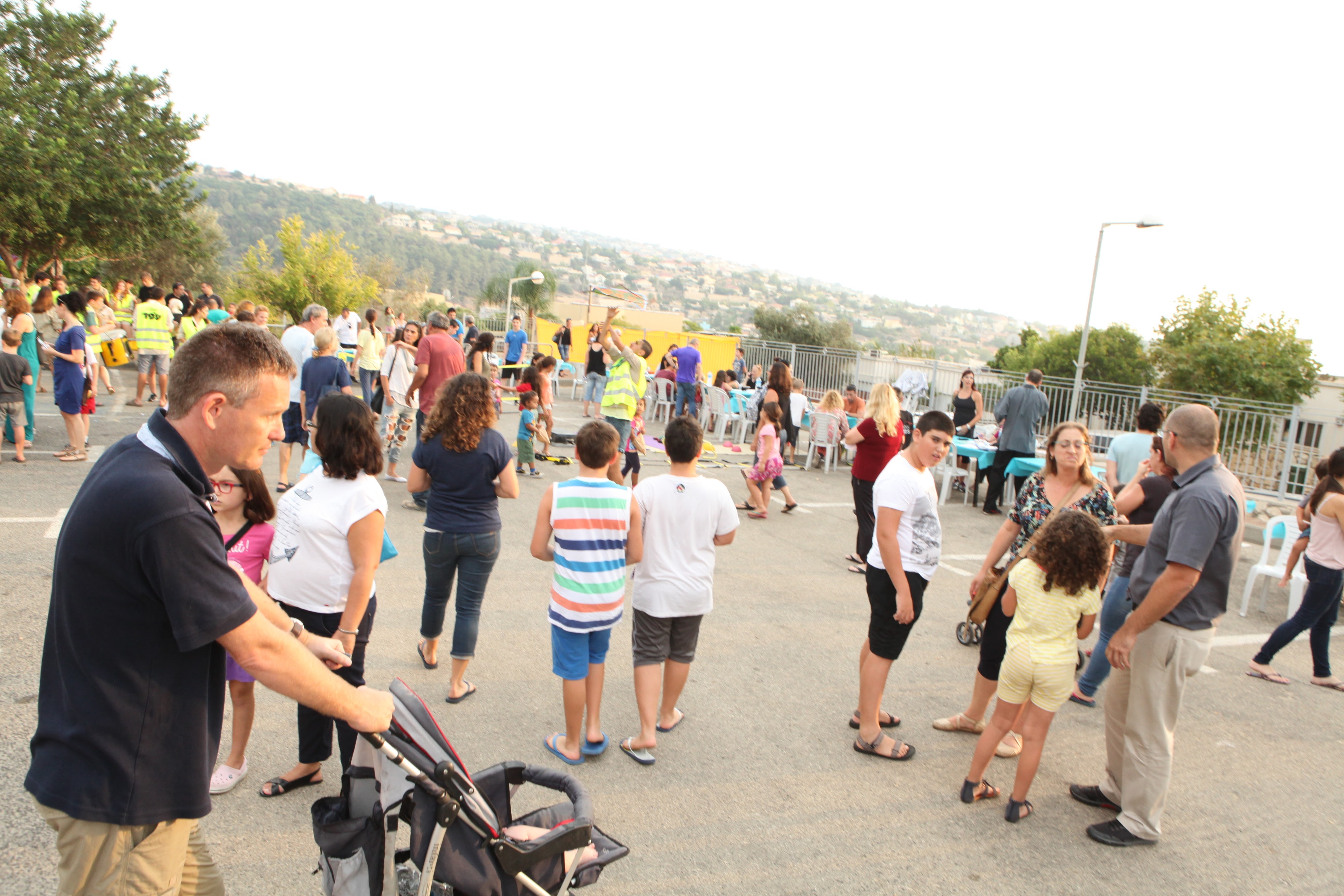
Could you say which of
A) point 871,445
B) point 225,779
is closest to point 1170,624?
point 871,445

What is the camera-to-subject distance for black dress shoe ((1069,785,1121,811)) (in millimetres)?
3867

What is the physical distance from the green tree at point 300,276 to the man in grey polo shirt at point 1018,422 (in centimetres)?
3546

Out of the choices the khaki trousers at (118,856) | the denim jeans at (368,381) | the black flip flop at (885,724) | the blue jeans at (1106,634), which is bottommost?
the black flip flop at (885,724)

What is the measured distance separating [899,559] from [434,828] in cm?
270

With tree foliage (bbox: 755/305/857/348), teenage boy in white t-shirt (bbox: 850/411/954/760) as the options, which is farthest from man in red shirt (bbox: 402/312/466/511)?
tree foliage (bbox: 755/305/857/348)

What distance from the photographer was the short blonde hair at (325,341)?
7.48 m

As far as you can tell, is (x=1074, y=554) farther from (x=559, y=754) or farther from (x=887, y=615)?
(x=559, y=754)

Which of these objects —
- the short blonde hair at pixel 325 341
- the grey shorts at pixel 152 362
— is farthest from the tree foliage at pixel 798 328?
the short blonde hair at pixel 325 341

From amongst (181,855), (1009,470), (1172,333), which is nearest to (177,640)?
(181,855)

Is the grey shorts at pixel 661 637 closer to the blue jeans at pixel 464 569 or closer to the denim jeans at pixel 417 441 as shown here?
the blue jeans at pixel 464 569

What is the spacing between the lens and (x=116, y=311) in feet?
51.4

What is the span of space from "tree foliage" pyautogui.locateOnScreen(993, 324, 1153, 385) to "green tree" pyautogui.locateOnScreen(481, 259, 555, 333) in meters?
42.1

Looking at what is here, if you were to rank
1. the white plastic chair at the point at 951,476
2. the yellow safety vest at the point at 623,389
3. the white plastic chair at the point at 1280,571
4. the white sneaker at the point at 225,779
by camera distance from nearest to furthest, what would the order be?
the white sneaker at the point at 225,779 < the white plastic chair at the point at 1280,571 < the yellow safety vest at the point at 623,389 < the white plastic chair at the point at 951,476

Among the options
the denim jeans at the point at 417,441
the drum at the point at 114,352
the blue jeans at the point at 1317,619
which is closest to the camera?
the blue jeans at the point at 1317,619
